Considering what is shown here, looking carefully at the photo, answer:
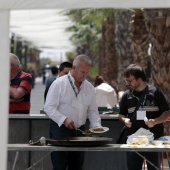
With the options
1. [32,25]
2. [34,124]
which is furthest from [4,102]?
[32,25]

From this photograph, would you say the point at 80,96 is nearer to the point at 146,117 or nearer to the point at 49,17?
the point at 146,117

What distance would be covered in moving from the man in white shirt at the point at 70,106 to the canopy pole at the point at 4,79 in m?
1.90

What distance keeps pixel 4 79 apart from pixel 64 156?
2301 millimetres

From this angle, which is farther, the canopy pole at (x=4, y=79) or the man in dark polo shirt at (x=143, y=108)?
the man in dark polo shirt at (x=143, y=108)

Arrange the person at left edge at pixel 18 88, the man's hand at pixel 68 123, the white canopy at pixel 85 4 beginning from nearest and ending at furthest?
the white canopy at pixel 85 4 → the man's hand at pixel 68 123 → the person at left edge at pixel 18 88

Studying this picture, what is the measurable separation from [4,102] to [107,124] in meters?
4.06

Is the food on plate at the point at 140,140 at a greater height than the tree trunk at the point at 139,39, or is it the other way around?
the tree trunk at the point at 139,39

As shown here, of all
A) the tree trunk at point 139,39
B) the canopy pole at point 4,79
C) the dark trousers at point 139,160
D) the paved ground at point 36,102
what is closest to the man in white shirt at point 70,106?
the dark trousers at point 139,160

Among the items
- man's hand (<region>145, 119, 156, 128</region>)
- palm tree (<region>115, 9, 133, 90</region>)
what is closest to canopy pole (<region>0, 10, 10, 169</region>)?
man's hand (<region>145, 119, 156, 128</region>)

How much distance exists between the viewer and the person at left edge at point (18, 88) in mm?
10297

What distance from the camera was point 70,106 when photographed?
8922mm

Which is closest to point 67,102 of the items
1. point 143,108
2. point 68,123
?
point 68,123

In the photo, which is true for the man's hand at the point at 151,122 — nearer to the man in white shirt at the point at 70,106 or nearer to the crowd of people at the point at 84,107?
the crowd of people at the point at 84,107

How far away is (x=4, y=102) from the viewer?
6891 millimetres
